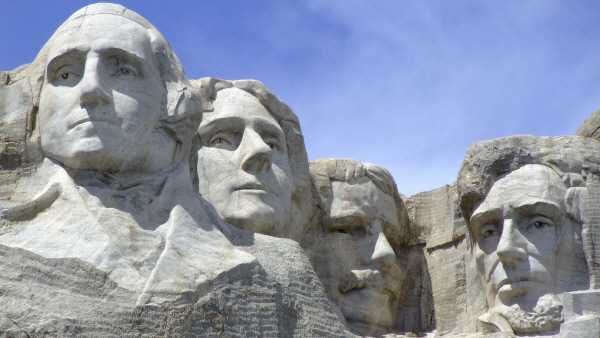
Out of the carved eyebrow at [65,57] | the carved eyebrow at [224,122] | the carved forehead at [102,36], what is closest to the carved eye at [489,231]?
the carved eyebrow at [224,122]

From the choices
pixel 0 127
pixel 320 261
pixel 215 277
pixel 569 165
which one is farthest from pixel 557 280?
pixel 0 127

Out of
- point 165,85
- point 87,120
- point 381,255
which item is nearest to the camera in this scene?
point 87,120

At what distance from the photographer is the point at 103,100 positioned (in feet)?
39.1

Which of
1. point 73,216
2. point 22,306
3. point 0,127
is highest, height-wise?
point 0,127

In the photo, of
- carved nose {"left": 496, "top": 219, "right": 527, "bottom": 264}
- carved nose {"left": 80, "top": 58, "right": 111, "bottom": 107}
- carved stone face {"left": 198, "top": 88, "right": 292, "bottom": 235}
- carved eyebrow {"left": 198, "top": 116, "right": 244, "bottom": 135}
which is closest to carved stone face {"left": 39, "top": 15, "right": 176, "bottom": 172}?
carved nose {"left": 80, "top": 58, "right": 111, "bottom": 107}

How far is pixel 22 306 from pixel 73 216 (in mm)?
898

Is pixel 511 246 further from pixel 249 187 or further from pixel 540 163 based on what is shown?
pixel 249 187

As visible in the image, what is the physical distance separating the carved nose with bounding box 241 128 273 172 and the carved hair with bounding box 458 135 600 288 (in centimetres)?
162

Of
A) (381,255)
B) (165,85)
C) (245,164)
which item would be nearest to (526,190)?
(381,255)

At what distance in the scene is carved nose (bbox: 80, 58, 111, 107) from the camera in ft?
38.9

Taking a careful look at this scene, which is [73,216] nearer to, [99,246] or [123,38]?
[99,246]

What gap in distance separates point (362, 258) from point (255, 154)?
1.56 metres

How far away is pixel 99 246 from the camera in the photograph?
11422mm

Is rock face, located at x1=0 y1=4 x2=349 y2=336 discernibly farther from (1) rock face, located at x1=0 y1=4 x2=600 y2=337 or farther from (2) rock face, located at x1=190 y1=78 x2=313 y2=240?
(2) rock face, located at x1=190 y1=78 x2=313 y2=240
